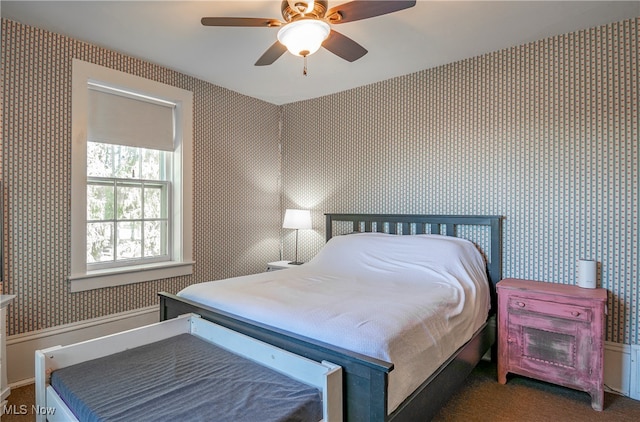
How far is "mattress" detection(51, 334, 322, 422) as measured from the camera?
121 cm

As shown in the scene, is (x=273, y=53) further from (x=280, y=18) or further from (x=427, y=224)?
(x=427, y=224)

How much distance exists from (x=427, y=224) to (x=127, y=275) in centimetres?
265

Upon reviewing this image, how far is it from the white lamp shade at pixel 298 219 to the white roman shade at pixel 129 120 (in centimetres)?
137

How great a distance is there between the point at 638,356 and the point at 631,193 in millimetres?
1074

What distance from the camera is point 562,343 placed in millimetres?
2188

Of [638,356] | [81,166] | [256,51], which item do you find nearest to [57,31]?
[81,166]

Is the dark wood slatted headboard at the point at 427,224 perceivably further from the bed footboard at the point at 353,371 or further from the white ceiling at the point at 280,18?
the bed footboard at the point at 353,371

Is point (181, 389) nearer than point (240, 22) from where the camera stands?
Yes

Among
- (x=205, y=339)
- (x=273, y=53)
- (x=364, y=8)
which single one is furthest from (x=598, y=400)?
(x=273, y=53)

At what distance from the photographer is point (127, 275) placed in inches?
114

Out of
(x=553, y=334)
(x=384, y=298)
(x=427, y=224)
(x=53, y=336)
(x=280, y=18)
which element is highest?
(x=280, y=18)

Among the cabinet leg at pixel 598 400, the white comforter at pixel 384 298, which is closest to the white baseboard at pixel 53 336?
the white comforter at pixel 384 298

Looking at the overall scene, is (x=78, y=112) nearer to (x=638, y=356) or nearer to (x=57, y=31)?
(x=57, y=31)

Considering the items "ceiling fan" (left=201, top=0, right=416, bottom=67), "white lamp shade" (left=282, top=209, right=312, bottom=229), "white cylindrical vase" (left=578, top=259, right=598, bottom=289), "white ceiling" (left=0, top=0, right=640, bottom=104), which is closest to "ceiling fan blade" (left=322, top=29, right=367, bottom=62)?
"ceiling fan" (left=201, top=0, right=416, bottom=67)
